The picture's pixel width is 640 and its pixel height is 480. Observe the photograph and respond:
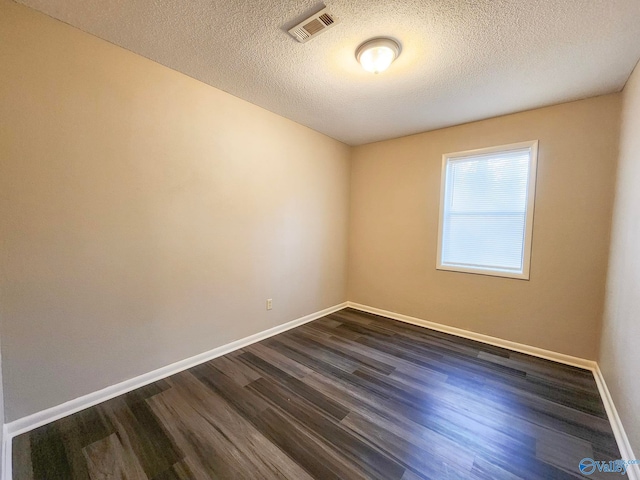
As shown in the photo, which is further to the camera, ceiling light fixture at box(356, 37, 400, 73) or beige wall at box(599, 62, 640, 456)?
ceiling light fixture at box(356, 37, 400, 73)

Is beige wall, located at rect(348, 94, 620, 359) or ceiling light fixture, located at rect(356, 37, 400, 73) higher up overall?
ceiling light fixture, located at rect(356, 37, 400, 73)

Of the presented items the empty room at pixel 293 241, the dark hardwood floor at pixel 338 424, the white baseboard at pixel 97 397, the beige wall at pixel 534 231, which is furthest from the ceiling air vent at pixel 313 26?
the white baseboard at pixel 97 397

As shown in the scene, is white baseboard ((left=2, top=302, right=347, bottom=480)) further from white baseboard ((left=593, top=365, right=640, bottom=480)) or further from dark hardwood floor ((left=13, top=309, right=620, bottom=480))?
white baseboard ((left=593, top=365, right=640, bottom=480))

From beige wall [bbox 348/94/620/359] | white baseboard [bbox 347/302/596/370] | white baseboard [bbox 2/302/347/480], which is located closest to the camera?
white baseboard [bbox 2/302/347/480]

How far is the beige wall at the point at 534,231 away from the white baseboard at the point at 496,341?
6 centimetres

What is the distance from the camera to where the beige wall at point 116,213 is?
4.94 ft

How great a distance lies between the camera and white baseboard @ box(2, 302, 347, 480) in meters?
1.44

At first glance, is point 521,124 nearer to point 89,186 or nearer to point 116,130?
point 116,130

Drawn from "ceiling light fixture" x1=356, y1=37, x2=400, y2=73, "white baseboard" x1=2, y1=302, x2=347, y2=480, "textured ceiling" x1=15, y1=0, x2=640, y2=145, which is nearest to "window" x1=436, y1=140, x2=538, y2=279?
"textured ceiling" x1=15, y1=0, x2=640, y2=145

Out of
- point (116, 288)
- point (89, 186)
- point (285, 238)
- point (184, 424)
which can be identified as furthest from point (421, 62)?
point (184, 424)

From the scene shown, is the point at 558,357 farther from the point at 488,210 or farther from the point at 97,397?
the point at 97,397

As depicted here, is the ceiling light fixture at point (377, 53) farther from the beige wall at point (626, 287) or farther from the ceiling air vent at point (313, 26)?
the beige wall at point (626, 287)

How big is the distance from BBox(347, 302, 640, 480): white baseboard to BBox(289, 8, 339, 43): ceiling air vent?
2.98 m

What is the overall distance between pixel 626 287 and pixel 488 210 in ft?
4.51
